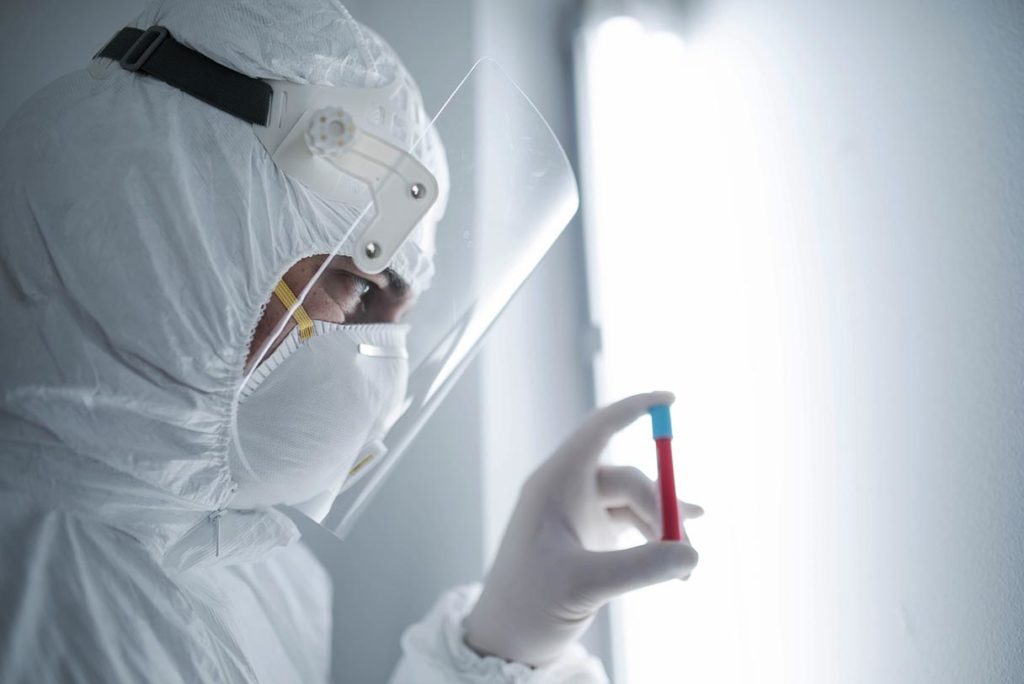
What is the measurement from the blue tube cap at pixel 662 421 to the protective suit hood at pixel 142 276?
1.38 feet

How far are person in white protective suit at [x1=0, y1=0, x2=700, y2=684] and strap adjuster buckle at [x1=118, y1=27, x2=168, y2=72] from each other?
13 millimetres

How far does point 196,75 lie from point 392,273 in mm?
316

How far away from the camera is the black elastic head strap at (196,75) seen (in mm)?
800

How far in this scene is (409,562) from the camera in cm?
125

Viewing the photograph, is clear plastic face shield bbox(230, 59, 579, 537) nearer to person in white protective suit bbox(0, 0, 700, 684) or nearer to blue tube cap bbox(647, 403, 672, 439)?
person in white protective suit bbox(0, 0, 700, 684)

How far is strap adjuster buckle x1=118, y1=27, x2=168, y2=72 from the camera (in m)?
0.83

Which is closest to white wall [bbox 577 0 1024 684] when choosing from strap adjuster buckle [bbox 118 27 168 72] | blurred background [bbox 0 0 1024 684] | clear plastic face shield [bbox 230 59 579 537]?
blurred background [bbox 0 0 1024 684]

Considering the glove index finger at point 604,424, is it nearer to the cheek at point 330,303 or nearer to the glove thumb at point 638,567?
the glove thumb at point 638,567

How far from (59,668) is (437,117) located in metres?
0.72

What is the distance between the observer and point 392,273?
87 centimetres

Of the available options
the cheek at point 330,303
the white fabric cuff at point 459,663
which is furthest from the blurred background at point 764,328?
the cheek at point 330,303

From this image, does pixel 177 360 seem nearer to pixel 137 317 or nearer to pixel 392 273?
pixel 137 317

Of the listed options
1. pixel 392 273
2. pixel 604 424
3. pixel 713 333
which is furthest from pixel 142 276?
pixel 713 333

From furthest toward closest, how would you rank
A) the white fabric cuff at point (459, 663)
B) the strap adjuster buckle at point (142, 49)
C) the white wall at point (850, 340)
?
the white fabric cuff at point (459, 663) → the strap adjuster buckle at point (142, 49) → the white wall at point (850, 340)
